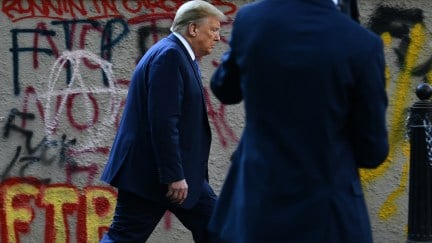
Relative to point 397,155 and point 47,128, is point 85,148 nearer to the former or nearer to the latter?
point 47,128

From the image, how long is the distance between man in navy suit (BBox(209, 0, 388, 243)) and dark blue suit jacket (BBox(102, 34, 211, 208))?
1281mm

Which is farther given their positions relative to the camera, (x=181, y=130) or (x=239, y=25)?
(x=181, y=130)

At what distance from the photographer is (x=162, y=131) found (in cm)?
461

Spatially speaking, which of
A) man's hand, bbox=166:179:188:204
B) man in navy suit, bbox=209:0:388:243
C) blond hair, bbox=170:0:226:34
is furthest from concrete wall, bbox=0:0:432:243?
man in navy suit, bbox=209:0:388:243

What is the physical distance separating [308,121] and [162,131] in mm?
1448

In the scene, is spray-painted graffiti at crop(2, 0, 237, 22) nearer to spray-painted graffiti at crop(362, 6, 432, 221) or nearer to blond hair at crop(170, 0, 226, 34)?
spray-painted graffiti at crop(362, 6, 432, 221)

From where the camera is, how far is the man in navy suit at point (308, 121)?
326cm

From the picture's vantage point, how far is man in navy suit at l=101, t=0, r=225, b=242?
4645 mm

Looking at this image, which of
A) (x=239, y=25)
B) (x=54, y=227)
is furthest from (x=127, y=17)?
(x=239, y=25)

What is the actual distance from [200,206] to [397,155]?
1734 millimetres

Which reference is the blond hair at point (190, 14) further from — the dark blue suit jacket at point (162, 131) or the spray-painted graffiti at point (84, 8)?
the spray-painted graffiti at point (84, 8)

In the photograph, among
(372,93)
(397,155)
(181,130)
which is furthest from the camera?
(397,155)

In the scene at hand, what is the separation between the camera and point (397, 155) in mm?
6184

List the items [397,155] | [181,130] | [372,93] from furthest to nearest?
1. [397,155]
2. [181,130]
3. [372,93]
